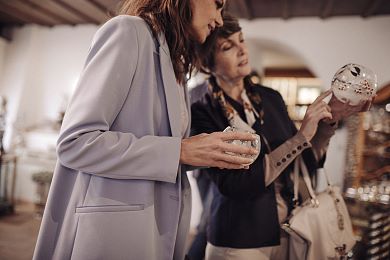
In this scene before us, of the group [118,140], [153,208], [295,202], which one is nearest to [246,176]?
[295,202]

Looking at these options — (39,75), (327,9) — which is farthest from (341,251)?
(39,75)

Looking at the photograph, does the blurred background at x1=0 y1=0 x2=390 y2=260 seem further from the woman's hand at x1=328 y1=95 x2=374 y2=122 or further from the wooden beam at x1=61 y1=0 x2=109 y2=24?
the woman's hand at x1=328 y1=95 x2=374 y2=122

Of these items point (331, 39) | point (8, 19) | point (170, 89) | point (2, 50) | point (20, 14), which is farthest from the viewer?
point (2, 50)

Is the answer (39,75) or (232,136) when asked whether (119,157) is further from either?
(39,75)

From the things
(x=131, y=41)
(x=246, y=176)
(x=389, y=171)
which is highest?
(x=131, y=41)

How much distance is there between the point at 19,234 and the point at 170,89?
135 inches

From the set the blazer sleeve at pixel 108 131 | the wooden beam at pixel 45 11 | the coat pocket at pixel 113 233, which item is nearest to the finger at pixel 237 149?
the blazer sleeve at pixel 108 131

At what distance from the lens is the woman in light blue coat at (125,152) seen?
0.62 metres

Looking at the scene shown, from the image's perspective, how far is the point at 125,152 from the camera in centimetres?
62

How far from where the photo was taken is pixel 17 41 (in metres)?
4.97

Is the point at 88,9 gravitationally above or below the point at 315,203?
above

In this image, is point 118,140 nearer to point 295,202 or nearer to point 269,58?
point 295,202

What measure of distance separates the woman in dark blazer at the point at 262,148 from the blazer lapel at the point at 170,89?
33cm

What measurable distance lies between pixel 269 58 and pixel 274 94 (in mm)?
4824
